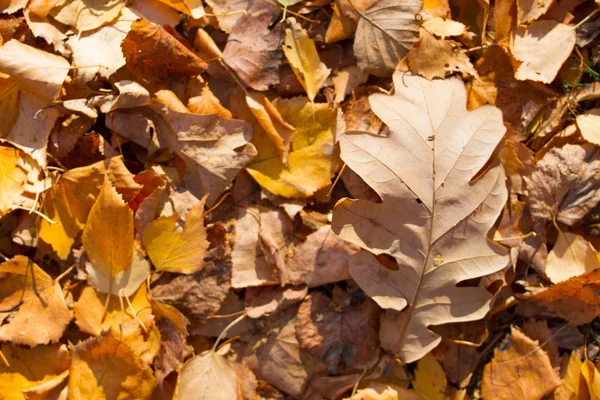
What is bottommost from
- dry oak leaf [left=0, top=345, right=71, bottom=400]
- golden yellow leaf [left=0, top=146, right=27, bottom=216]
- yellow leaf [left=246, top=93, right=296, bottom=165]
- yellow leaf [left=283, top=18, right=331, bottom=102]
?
dry oak leaf [left=0, top=345, right=71, bottom=400]

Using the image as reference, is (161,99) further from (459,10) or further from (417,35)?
(459,10)

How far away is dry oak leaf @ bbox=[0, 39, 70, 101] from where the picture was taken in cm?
160

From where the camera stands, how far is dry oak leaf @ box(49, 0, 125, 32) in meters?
1.68

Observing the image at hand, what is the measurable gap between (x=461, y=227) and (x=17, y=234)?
130 cm

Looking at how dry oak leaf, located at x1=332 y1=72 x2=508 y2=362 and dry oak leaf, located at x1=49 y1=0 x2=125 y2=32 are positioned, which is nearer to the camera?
dry oak leaf, located at x1=332 y1=72 x2=508 y2=362

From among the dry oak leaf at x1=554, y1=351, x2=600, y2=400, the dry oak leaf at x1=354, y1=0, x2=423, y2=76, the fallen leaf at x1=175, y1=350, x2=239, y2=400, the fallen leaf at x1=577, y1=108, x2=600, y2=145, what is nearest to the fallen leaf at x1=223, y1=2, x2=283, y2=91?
the dry oak leaf at x1=354, y1=0, x2=423, y2=76

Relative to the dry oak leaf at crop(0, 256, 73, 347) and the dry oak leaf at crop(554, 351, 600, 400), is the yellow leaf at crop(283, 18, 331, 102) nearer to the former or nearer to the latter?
the dry oak leaf at crop(0, 256, 73, 347)

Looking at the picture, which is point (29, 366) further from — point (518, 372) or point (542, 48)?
point (542, 48)

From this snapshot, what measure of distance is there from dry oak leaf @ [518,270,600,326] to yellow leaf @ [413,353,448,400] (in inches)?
12.8

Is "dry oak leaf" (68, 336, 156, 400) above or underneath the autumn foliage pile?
underneath

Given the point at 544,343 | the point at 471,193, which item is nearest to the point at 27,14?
the point at 471,193

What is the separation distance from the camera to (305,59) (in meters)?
1.71

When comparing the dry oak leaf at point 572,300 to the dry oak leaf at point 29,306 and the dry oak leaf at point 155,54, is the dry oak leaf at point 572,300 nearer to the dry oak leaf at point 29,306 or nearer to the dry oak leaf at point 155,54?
the dry oak leaf at point 155,54

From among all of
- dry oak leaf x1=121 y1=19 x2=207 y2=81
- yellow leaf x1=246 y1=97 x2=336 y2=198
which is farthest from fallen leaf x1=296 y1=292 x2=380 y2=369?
dry oak leaf x1=121 y1=19 x2=207 y2=81
